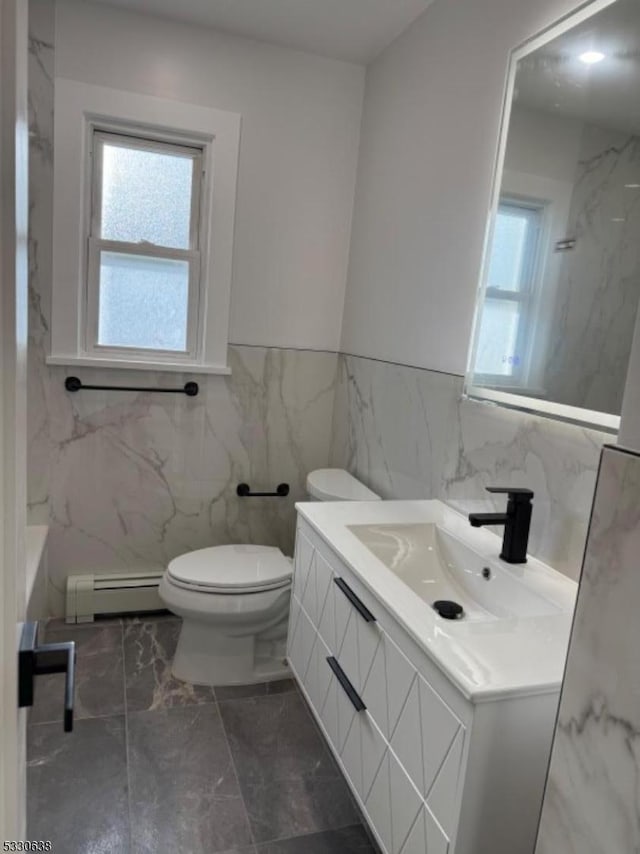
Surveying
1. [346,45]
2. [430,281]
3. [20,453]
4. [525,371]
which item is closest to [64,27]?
[346,45]

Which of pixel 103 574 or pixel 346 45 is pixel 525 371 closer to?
pixel 346 45

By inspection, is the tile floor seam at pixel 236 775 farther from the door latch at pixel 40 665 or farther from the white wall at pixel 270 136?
the white wall at pixel 270 136

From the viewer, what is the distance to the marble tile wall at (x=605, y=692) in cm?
55

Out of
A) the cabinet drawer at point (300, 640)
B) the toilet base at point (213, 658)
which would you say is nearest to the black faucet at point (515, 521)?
the cabinet drawer at point (300, 640)

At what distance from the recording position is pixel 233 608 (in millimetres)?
2035

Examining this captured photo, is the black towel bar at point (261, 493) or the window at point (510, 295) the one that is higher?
the window at point (510, 295)

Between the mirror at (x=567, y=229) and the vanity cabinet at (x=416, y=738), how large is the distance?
64cm

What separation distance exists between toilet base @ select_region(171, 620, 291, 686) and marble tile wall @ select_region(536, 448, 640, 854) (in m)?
1.66

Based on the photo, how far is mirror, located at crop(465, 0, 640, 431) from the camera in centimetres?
122

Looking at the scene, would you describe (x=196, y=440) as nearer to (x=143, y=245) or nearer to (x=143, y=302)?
(x=143, y=302)

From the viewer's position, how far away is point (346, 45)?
7.70 feet

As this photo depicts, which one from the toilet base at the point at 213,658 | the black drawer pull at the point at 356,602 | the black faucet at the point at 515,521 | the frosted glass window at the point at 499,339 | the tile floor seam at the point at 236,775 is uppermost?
the frosted glass window at the point at 499,339

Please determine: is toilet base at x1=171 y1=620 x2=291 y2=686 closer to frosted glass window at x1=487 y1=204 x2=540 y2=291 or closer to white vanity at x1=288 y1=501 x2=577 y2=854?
white vanity at x1=288 y1=501 x2=577 y2=854

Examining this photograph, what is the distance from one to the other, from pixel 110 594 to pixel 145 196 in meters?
1.70
